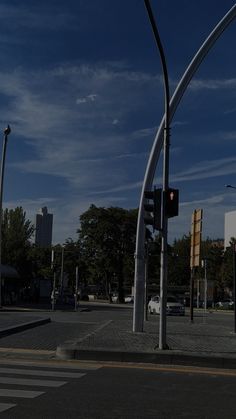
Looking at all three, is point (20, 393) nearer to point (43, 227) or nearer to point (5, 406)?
point (5, 406)

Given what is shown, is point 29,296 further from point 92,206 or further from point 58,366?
point 58,366

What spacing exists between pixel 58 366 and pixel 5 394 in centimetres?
337

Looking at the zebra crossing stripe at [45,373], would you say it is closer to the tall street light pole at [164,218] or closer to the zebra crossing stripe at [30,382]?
the zebra crossing stripe at [30,382]

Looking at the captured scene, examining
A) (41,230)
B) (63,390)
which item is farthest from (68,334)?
(41,230)

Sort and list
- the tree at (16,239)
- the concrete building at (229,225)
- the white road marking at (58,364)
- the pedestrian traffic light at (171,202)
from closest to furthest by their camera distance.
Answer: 1. the white road marking at (58,364)
2. the pedestrian traffic light at (171,202)
3. the tree at (16,239)
4. the concrete building at (229,225)

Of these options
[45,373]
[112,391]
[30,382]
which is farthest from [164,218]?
[112,391]

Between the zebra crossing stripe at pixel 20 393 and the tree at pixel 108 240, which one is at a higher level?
the tree at pixel 108 240

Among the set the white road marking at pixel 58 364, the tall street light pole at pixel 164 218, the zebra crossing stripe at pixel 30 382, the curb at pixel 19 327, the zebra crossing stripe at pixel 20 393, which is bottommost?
the zebra crossing stripe at pixel 20 393

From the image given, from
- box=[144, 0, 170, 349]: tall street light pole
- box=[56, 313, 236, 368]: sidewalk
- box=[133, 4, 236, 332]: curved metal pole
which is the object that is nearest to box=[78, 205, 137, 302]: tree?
box=[133, 4, 236, 332]: curved metal pole

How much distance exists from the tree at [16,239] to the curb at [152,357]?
60.0 m

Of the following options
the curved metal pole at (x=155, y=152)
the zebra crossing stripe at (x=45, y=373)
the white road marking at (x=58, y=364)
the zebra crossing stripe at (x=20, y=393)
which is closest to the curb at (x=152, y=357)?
the white road marking at (x=58, y=364)

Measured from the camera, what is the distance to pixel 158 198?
15484 mm

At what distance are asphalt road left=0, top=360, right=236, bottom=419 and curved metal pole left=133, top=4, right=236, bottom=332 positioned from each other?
24.0 feet

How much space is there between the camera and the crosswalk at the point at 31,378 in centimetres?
932
